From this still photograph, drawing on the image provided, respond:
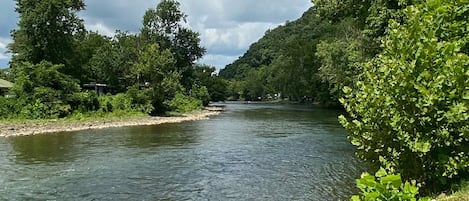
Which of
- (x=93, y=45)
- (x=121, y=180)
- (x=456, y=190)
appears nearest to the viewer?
(x=456, y=190)

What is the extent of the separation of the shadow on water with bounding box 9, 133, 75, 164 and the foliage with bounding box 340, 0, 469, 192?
46.1ft

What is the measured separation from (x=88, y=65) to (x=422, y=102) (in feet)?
205

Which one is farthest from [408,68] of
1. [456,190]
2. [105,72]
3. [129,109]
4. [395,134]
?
[105,72]

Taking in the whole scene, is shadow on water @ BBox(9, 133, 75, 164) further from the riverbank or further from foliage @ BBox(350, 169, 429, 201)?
foliage @ BBox(350, 169, 429, 201)

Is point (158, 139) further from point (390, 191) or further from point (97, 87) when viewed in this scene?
point (97, 87)

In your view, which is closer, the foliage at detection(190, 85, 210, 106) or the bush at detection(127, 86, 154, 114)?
the bush at detection(127, 86, 154, 114)

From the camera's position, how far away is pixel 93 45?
72562mm

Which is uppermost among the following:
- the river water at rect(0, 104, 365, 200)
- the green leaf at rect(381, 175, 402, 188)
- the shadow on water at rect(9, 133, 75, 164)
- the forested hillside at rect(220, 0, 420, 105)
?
the forested hillside at rect(220, 0, 420, 105)

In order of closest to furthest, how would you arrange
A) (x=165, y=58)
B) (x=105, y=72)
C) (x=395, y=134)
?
(x=395, y=134) < (x=165, y=58) < (x=105, y=72)

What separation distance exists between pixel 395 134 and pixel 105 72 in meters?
57.4

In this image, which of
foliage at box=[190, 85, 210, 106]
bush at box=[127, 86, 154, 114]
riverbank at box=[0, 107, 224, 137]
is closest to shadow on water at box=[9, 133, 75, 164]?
riverbank at box=[0, 107, 224, 137]

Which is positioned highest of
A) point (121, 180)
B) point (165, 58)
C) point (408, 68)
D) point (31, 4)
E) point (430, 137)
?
point (31, 4)

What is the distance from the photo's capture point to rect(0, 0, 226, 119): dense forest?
3972cm

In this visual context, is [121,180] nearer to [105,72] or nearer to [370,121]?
[370,121]
